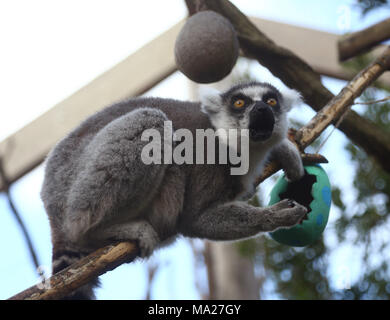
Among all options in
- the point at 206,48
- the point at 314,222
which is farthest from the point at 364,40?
the point at 314,222

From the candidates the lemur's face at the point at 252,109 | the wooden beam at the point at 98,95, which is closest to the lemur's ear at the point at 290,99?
the lemur's face at the point at 252,109

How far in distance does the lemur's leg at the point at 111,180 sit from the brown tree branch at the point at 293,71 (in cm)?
170

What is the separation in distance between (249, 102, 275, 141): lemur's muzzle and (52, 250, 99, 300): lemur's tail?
5.74ft

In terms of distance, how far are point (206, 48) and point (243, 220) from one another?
1.49 metres

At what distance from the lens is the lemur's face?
163 inches

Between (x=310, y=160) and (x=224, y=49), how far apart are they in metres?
1.33

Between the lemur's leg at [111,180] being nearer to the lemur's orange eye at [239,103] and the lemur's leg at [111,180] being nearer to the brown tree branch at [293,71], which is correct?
the lemur's orange eye at [239,103]

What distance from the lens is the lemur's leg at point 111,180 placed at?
148 inches

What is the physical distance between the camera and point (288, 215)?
3914 millimetres

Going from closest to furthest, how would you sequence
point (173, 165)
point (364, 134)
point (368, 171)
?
1. point (173, 165)
2. point (364, 134)
3. point (368, 171)

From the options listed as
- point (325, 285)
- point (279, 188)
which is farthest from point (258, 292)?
point (279, 188)

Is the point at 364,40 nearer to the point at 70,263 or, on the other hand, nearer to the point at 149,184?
the point at 149,184

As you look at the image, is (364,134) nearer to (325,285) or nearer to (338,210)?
(338,210)
